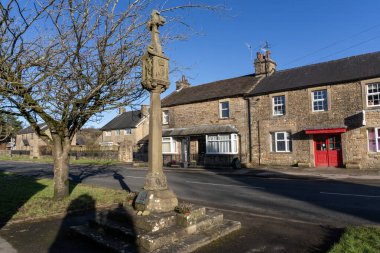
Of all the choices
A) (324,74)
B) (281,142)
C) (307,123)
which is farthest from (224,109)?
(324,74)

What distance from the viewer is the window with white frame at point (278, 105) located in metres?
24.7

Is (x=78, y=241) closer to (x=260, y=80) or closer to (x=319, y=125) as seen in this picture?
(x=319, y=125)

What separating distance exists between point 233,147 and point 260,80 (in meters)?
6.61

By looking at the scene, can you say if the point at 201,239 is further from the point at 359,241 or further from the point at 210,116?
the point at 210,116

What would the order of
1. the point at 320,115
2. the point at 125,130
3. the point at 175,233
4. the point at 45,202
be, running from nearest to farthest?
the point at 175,233
the point at 45,202
the point at 320,115
the point at 125,130

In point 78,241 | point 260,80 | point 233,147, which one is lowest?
point 78,241

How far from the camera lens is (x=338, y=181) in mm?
16109

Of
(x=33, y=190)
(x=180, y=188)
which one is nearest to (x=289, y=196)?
(x=180, y=188)

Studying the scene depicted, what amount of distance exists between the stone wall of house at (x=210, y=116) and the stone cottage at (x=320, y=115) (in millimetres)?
795

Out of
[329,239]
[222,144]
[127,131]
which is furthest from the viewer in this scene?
[127,131]

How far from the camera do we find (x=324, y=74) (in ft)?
77.4

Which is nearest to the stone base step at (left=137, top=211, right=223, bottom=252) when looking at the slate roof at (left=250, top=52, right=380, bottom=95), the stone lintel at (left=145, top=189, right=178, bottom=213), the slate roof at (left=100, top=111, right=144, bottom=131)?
the stone lintel at (left=145, top=189, right=178, bottom=213)

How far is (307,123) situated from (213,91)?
10.1 m

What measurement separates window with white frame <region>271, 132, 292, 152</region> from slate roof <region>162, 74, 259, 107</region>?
4603mm
